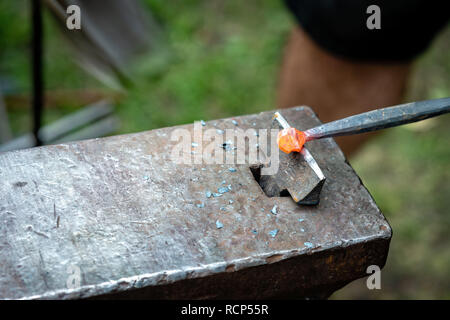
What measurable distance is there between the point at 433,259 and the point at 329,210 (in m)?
1.69

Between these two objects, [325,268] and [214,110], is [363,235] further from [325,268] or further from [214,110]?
[214,110]

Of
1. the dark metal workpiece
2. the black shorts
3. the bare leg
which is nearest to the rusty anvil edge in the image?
the dark metal workpiece

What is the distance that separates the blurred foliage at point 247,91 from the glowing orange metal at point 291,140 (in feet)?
5.07

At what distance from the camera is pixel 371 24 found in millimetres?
1837

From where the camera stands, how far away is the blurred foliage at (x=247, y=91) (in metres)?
2.59

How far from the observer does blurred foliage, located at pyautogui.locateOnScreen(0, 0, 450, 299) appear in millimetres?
2590

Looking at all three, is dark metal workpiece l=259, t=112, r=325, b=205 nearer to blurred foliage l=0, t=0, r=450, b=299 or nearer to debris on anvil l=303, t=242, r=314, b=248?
debris on anvil l=303, t=242, r=314, b=248

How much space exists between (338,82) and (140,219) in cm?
142

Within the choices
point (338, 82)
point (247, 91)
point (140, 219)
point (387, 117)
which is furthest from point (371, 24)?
point (247, 91)

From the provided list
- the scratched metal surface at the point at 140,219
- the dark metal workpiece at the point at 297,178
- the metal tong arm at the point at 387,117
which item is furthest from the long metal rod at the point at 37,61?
the metal tong arm at the point at 387,117

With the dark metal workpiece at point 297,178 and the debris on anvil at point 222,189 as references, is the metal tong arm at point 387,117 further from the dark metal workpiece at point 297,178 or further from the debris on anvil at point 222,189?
the debris on anvil at point 222,189

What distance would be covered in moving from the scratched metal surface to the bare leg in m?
1.04

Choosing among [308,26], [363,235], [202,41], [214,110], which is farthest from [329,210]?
[202,41]
